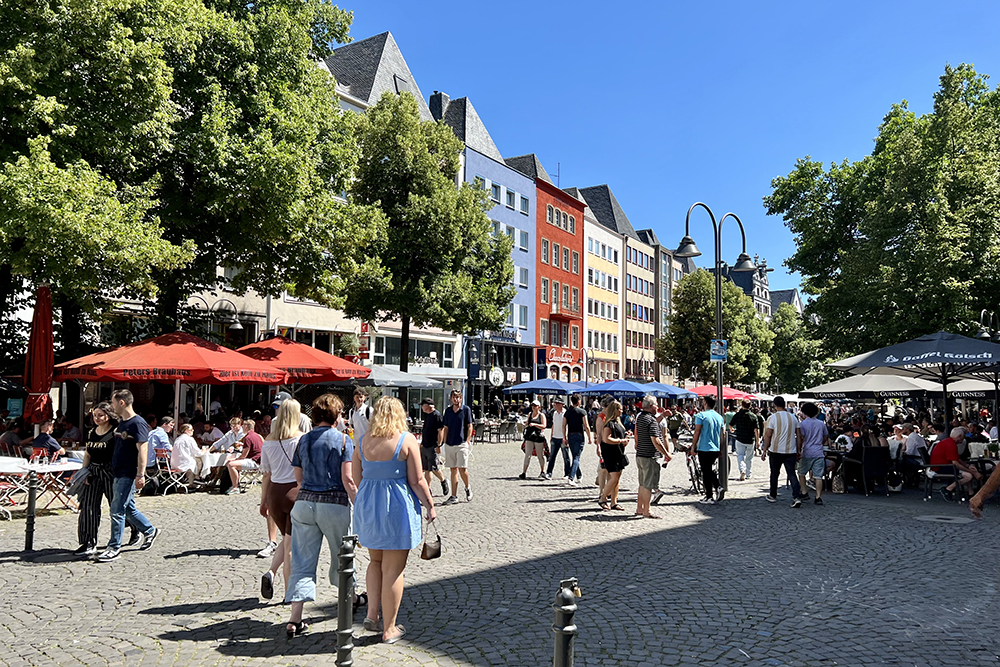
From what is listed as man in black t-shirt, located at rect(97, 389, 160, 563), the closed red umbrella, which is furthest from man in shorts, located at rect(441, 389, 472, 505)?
the closed red umbrella

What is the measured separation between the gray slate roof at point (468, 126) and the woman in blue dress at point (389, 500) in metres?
43.0

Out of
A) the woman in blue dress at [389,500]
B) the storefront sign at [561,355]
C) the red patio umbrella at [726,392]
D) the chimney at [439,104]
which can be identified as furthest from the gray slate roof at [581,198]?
the woman in blue dress at [389,500]

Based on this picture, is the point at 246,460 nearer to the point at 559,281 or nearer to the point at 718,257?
the point at 718,257

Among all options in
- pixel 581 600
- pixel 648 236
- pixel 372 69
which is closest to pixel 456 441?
pixel 581 600

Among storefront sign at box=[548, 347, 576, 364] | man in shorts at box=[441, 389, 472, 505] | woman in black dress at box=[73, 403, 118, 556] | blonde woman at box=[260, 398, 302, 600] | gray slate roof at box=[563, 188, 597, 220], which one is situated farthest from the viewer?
gray slate roof at box=[563, 188, 597, 220]

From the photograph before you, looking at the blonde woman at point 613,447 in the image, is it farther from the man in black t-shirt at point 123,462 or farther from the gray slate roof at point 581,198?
the gray slate roof at point 581,198

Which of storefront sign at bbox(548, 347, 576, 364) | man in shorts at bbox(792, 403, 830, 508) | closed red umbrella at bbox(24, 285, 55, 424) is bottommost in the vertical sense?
man in shorts at bbox(792, 403, 830, 508)

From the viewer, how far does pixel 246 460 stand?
1523 cm

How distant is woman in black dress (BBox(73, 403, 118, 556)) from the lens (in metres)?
8.86

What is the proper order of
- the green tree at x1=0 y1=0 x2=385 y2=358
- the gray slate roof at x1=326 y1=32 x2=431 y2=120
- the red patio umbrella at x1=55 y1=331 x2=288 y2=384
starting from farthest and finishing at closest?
the gray slate roof at x1=326 y1=32 x2=431 y2=120, the red patio umbrella at x1=55 y1=331 x2=288 y2=384, the green tree at x1=0 y1=0 x2=385 y2=358

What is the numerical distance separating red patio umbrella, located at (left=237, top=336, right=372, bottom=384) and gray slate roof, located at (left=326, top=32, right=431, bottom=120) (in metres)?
23.2

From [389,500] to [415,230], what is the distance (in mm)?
24317

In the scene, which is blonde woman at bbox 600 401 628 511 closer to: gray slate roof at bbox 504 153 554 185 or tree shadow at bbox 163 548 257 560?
tree shadow at bbox 163 548 257 560

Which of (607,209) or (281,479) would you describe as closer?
(281,479)
